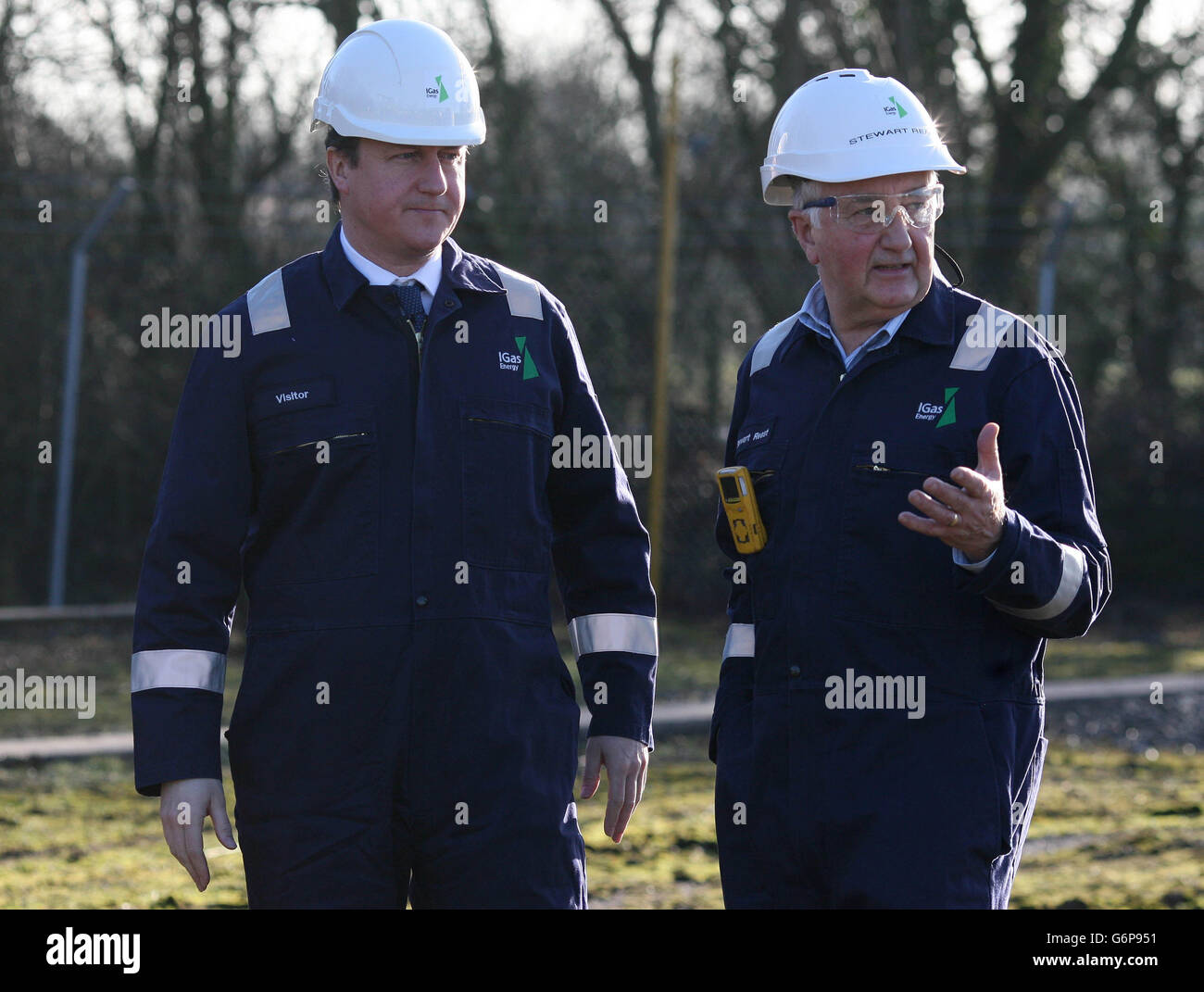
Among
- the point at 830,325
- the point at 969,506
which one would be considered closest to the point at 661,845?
the point at 830,325

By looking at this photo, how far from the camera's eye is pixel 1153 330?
14.3 meters

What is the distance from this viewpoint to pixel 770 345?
11.5 feet

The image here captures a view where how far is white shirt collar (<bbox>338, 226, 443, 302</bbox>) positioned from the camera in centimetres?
322

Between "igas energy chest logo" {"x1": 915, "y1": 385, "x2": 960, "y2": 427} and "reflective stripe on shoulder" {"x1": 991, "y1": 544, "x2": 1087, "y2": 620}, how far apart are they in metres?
0.33

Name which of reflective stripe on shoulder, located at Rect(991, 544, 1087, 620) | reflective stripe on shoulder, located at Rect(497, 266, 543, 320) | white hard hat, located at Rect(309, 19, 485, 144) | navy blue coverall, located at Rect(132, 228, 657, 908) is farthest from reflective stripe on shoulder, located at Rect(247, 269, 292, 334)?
reflective stripe on shoulder, located at Rect(991, 544, 1087, 620)

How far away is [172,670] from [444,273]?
3.12 feet

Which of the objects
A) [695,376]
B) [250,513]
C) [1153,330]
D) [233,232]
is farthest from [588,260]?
[250,513]

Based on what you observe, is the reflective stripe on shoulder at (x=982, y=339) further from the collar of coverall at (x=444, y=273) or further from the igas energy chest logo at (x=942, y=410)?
the collar of coverall at (x=444, y=273)

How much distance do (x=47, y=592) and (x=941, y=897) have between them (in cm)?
940

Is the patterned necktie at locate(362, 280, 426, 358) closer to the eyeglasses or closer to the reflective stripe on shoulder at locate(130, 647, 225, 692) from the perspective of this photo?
the reflective stripe on shoulder at locate(130, 647, 225, 692)

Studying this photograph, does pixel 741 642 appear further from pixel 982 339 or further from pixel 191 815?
pixel 191 815

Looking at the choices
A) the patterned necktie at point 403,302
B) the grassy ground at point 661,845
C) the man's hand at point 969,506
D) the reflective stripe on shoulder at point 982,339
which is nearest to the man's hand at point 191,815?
the patterned necktie at point 403,302

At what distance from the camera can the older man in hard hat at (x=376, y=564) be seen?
303cm

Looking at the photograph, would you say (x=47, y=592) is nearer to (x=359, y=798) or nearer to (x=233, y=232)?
(x=233, y=232)
